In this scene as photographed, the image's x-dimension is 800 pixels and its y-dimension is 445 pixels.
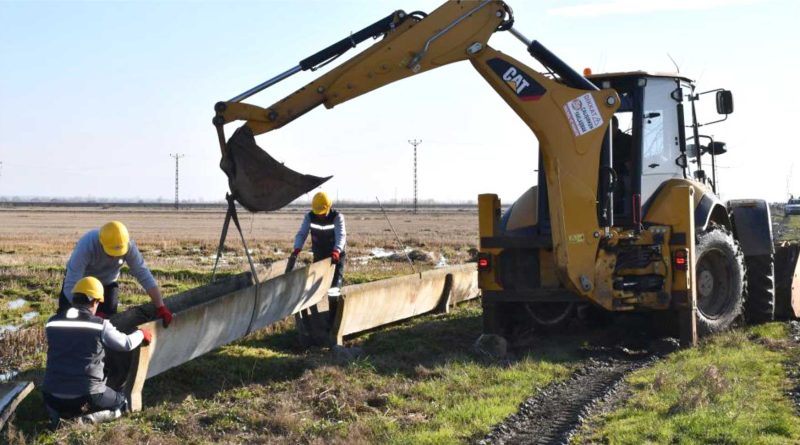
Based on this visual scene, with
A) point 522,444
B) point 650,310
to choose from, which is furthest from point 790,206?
point 522,444

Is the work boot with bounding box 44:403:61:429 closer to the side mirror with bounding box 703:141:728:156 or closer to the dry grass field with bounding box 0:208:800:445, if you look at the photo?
the dry grass field with bounding box 0:208:800:445

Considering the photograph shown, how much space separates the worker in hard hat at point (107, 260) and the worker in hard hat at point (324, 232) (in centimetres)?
303

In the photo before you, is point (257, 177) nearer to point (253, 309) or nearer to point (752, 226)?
point (253, 309)

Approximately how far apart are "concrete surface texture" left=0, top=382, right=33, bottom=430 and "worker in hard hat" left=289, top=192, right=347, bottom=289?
14.1 feet

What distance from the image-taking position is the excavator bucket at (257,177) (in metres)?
9.02

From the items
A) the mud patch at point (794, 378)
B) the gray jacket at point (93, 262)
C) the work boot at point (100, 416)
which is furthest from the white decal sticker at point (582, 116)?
the work boot at point (100, 416)

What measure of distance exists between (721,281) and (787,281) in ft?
6.62

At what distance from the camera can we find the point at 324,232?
11.6 m

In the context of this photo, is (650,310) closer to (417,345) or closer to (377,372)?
(417,345)

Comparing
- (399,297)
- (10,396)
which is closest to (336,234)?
(399,297)

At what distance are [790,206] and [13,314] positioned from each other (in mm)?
65925

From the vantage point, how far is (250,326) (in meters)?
9.56

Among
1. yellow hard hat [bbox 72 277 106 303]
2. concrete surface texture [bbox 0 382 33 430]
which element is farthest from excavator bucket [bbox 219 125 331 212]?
concrete surface texture [bbox 0 382 33 430]

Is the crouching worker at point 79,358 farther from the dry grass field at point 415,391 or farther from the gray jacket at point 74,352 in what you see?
the dry grass field at point 415,391
